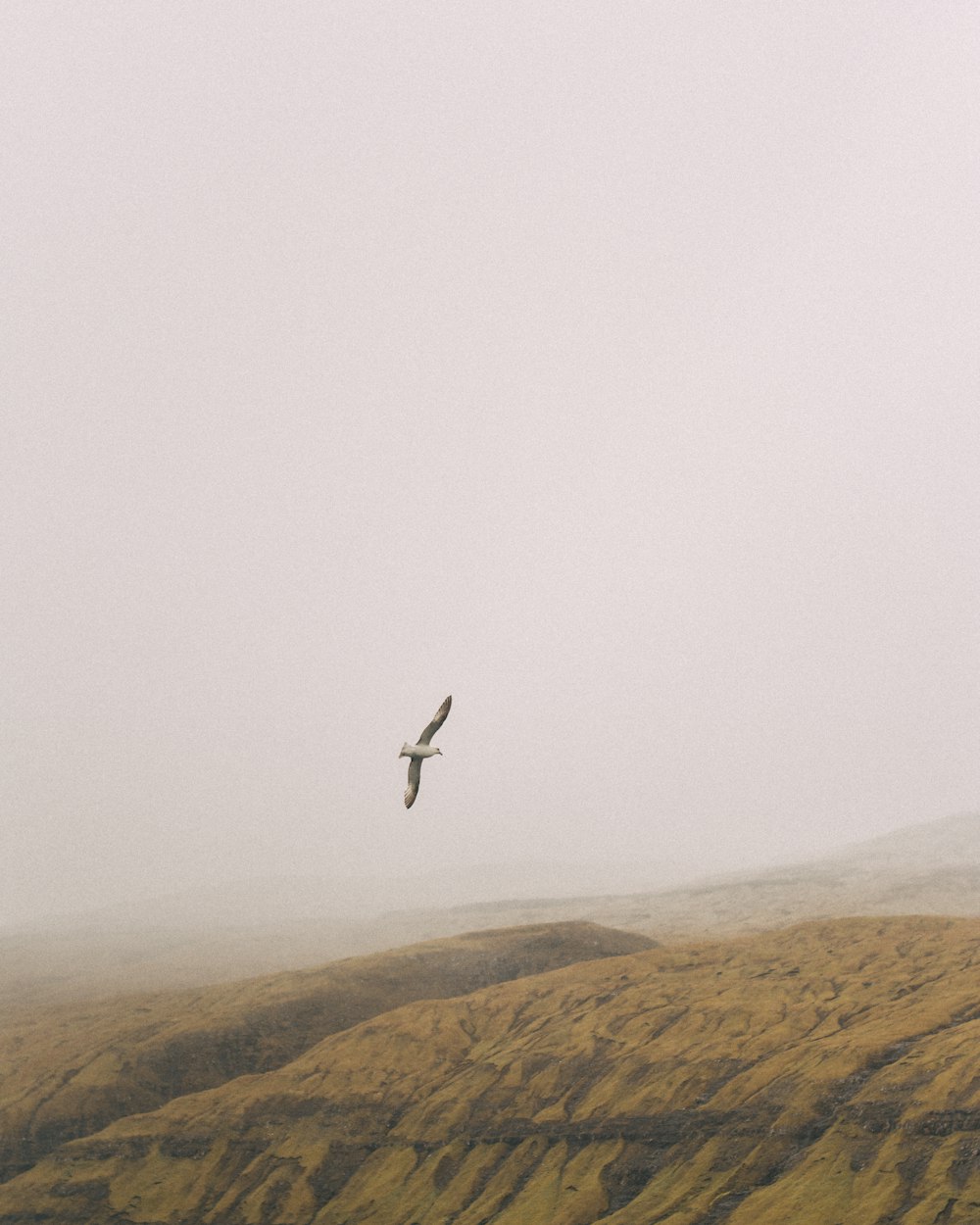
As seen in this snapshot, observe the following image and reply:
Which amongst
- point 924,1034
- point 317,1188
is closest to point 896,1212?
point 924,1034

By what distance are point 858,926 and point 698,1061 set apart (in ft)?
181

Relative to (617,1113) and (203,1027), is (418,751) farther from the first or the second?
(203,1027)

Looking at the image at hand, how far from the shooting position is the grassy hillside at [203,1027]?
135 m

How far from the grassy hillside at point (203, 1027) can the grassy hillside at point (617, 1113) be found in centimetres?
878

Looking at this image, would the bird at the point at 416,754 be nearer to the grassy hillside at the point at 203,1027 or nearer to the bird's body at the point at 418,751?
the bird's body at the point at 418,751

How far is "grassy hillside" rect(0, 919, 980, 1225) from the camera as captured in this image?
280 feet

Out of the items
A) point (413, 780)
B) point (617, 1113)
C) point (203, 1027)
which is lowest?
point (617, 1113)

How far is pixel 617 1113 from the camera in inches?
4092

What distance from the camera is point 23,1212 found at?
113375 mm

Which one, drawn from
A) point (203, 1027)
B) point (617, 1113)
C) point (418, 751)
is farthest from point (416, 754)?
point (203, 1027)

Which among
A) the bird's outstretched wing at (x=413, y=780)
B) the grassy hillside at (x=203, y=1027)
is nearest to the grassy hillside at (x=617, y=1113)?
the grassy hillside at (x=203, y=1027)

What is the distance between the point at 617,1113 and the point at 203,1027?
251 feet

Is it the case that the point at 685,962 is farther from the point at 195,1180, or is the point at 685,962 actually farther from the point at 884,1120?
the point at 195,1180

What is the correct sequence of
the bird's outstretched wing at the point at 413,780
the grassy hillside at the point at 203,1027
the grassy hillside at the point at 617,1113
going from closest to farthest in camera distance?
the bird's outstretched wing at the point at 413,780 < the grassy hillside at the point at 617,1113 < the grassy hillside at the point at 203,1027
